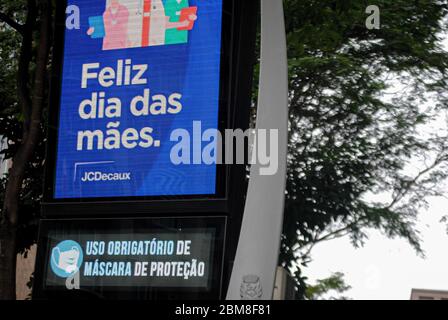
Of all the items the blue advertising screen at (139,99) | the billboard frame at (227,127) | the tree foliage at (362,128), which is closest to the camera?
the billboard frame at (227,127)

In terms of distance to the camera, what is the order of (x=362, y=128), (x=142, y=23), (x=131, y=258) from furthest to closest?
(x=362, y=128)
(x=142, y=23)
(x=131, y=258)

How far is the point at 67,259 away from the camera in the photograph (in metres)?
9.94

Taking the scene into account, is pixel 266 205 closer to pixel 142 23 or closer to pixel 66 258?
pixel 66 258

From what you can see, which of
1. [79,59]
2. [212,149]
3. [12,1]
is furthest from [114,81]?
[12,1]

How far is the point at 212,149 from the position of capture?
9.55 m

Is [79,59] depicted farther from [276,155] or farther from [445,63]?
[445,63]

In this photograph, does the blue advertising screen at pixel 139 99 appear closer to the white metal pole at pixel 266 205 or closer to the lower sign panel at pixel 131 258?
the lower sign panel at pixel 131 258

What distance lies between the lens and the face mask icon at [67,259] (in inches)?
390

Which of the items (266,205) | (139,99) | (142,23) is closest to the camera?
(266,205)

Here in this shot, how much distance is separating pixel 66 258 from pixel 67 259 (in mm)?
16

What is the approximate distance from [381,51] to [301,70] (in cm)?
239

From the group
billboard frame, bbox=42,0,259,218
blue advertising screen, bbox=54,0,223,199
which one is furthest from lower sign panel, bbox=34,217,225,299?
blue advertising screen, bbox=54,0,223,199

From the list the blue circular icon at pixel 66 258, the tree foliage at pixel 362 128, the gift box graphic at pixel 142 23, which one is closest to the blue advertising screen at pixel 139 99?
the gift box graphic at pixel 142 23

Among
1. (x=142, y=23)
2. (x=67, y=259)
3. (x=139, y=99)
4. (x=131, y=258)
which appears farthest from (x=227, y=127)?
(x=67, y=259)
